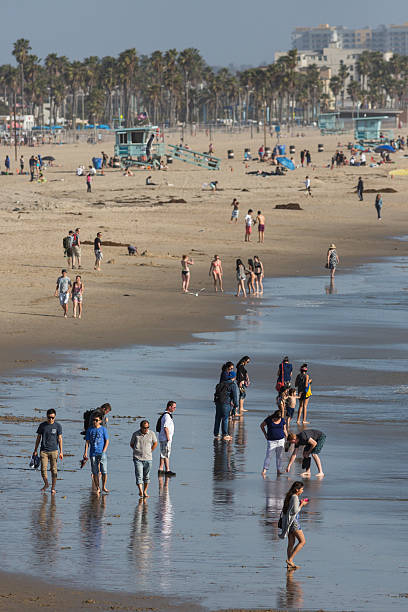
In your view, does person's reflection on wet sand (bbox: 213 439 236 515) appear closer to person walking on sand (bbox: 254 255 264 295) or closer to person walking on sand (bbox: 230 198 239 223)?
person walking on sand (bbox: 254 255 264 295)

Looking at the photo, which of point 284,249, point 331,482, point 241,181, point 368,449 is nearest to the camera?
point 331,482

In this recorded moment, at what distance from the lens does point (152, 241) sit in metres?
51.1

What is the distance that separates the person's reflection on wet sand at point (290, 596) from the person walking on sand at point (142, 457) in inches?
147

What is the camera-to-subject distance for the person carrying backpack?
1958 centimetres

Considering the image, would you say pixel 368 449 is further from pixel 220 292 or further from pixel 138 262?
pixel 138 262

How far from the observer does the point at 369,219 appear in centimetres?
6462

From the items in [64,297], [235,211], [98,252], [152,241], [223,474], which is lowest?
[223,474]

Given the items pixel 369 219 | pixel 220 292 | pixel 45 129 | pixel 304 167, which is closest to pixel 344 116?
pixel 45 129

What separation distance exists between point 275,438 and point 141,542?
4.17 metres

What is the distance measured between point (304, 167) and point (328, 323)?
64.5 metres

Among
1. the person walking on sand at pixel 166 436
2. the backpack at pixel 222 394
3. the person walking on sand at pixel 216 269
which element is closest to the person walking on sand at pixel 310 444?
the person walking on sand at pixel 166 436

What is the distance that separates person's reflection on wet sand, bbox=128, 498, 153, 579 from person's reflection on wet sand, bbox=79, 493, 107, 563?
0.40 m

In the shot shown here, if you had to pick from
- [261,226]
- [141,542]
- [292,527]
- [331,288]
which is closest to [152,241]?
[261,226]

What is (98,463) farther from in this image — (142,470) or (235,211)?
(235,211)
